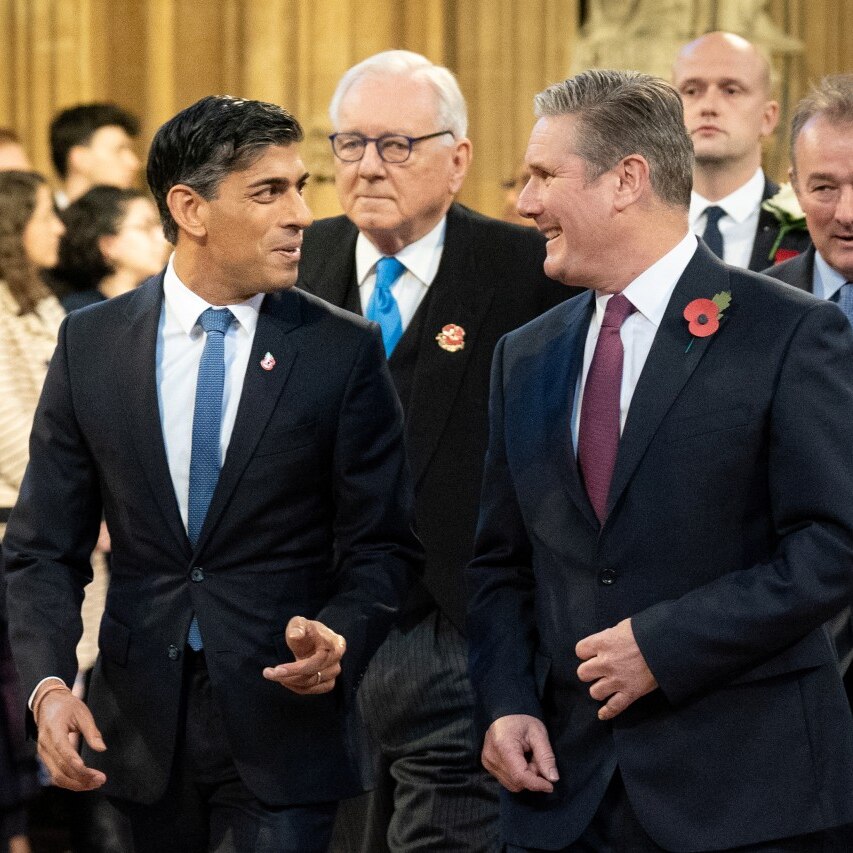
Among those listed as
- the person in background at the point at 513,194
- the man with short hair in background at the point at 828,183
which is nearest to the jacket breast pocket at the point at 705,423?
the man with short hair in background at the point at 828,183

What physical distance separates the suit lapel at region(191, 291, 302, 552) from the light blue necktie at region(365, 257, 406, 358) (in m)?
1.06

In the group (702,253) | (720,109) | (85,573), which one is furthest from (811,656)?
(720,109)

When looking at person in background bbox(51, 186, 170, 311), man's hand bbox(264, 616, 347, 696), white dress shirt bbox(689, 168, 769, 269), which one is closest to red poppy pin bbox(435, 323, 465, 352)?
white dress shirt bbox(689, 168, 769, 269)

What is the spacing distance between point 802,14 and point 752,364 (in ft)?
20.6

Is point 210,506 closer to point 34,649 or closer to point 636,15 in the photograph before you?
point 34,649

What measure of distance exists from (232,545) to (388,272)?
1.40m

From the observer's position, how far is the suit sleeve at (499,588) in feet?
9.16

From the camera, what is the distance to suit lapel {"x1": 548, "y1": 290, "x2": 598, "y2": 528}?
2715 millimetres

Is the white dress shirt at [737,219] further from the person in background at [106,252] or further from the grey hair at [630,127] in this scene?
the grey hair at [630,127]

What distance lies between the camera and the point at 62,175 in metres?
7.21

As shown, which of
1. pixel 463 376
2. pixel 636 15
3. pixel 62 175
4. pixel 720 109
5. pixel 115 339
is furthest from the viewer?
pixel 636 15

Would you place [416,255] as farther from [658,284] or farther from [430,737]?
[658,284]

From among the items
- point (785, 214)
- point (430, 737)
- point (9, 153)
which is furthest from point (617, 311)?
point (9, 153)

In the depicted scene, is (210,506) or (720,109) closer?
(210,506)
